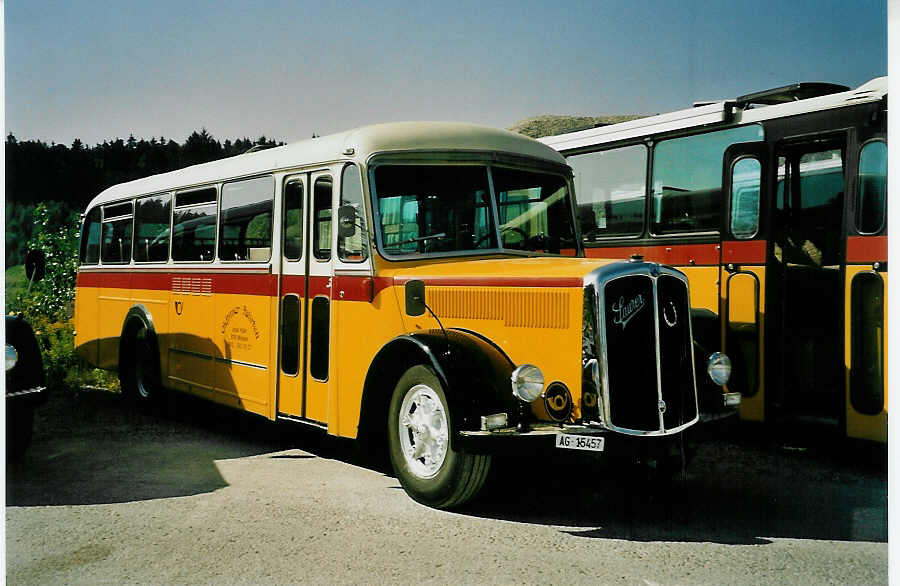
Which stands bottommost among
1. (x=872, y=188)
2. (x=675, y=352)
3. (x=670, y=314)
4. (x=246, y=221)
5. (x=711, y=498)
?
(x=711, y=498)

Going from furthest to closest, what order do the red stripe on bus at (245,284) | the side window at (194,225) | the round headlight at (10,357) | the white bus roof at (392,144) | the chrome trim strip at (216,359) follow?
the side window at (194,225) < the chrome trim strip at (216,359) < the red stripe on bus at (245,284) < the white bus roof at (392,144) < the round headlight at (10,357)

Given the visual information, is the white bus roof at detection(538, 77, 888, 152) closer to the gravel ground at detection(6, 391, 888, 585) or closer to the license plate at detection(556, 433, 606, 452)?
the gravel ground at detection(6, 391, 888, 585)

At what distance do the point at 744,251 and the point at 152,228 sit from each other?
5.36m

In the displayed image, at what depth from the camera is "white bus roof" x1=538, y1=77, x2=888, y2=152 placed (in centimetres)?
684

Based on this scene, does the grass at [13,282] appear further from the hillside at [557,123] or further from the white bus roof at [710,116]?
the white bus roof at [710,116]

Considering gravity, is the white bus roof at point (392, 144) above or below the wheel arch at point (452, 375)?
above

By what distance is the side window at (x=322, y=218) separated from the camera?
6457 mm

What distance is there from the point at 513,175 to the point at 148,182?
4130 millimetres

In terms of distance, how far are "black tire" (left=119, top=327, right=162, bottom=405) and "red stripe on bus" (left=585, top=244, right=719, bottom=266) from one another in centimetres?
419

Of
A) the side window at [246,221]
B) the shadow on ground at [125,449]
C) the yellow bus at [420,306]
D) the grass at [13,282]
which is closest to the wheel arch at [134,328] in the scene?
the yellow bus at [420,306]

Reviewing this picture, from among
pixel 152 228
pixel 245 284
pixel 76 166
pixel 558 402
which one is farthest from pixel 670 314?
pixel 152 228

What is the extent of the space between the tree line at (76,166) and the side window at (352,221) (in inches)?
49.3

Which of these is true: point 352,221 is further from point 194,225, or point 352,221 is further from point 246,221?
point 194,225

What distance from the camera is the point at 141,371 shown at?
362 inches
